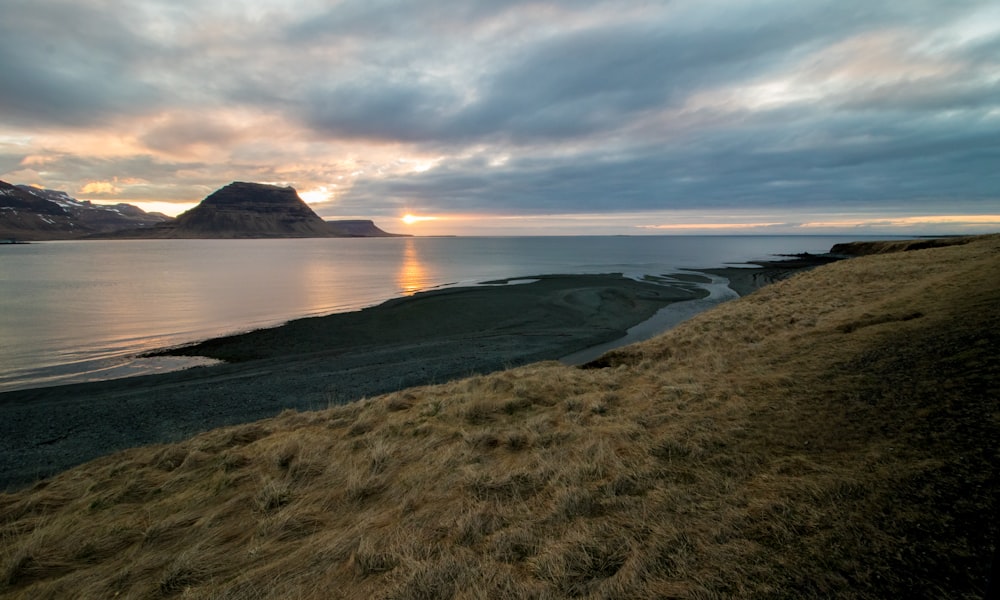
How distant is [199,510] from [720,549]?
6596 mm

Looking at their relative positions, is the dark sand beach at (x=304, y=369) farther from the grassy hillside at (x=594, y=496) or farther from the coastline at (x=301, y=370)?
the grassy hillside at (x=594, y=496)

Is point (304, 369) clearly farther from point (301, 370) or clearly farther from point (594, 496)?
point (594, 496)

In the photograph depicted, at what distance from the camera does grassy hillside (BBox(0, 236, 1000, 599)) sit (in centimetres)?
372

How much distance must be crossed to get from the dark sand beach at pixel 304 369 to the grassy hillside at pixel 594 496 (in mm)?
3732

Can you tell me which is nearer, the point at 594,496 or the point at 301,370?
the point at 594,496

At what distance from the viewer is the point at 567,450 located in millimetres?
6926

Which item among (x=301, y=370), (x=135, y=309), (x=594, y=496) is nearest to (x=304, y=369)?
(x=301, y=370)

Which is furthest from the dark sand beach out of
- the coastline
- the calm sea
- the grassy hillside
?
the grassy hillside

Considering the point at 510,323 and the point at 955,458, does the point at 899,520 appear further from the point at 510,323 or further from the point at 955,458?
the point at 510,323

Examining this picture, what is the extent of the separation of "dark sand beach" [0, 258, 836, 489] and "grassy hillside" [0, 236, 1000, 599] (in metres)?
3.73

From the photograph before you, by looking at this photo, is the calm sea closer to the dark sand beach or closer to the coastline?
the coastline

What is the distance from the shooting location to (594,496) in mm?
5289

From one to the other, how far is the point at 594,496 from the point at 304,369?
16.2 meters

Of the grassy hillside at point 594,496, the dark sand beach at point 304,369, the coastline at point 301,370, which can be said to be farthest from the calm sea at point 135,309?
the grassy hillside at point 594,496
